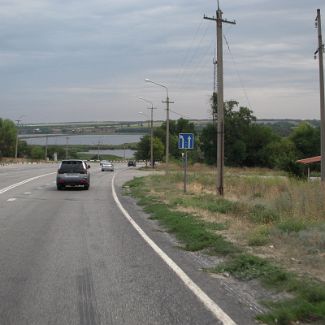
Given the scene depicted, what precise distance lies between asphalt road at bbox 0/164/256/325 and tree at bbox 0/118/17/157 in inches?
5475

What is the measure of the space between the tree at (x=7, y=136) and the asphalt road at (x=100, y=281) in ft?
456

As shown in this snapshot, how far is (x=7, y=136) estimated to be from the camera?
493ft

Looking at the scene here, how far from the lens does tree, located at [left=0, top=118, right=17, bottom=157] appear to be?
490 ft

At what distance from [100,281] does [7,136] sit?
5806 inches

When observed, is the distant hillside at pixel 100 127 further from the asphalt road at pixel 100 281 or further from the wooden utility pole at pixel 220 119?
the asphalt road at pixel 100 281

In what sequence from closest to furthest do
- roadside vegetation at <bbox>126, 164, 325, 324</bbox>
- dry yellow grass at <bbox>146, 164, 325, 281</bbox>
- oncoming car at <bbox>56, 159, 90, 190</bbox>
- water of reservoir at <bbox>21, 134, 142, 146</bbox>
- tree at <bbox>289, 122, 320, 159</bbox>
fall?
roadside vegetation at <bbox>126, 164, 325, 324</bbox>
dry yellow grass at <bbox>146, 164, 325, 281</bbox>
oncoming car at <bbox>56, 159, 90, 190</bbox>
tree at <bbox>289, 122, 320, 159</bbox>
water of reservoir at <bbox>21, 134, 142, 146</bbox>

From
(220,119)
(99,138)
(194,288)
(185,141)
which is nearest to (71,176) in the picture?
(185,141)

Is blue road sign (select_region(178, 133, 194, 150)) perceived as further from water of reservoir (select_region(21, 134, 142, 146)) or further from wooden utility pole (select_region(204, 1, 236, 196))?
water of reservoir (select_region(21, 134, 142, 146))

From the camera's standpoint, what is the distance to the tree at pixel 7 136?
490ft

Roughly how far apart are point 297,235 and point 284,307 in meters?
5.35

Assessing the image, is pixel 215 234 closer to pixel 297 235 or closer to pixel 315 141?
pixel 297 235

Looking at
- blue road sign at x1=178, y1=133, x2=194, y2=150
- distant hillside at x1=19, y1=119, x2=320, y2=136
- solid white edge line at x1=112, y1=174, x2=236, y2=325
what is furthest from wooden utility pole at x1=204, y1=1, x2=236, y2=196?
distant hillside at x1=19, y1=119, x2=320, y2=136

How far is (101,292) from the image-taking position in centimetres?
764

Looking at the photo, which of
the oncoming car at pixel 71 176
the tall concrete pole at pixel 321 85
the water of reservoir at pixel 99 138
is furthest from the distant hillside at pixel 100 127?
the tall concrete pole at pixel 321 85
